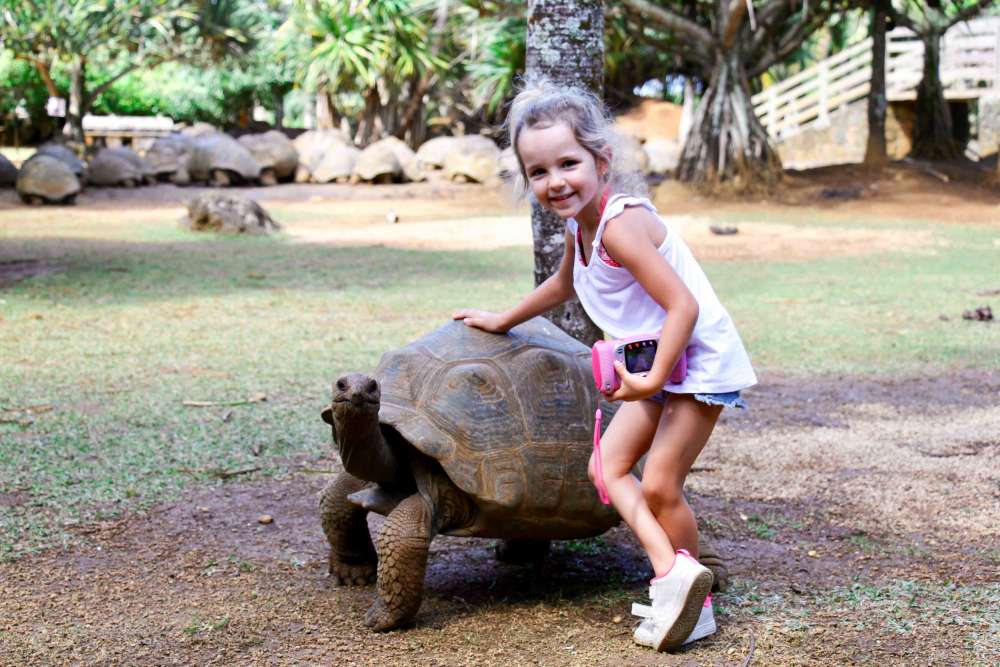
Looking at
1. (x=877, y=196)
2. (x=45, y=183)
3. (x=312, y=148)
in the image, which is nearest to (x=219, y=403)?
(x=45, y=183)

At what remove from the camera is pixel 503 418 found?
3.09 meters

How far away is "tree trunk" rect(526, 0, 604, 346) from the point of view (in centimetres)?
485

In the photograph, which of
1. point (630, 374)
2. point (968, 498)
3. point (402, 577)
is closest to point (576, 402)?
point (630, 374)

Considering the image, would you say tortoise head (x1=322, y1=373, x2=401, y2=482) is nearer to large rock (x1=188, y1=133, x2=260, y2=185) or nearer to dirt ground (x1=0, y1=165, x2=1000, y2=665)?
dirt ground (x1=0, y1=165, x2=1000, y2=665)

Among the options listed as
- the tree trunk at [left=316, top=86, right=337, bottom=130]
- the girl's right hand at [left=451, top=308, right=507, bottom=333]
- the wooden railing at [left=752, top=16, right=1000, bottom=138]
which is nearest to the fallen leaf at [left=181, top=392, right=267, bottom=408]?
the girl's right hand at [left=451, top=308, right=507, bottom=333]

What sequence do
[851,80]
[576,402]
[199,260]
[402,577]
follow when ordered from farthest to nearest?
[851,80] → [199,260] → [576,402] → [402,577]

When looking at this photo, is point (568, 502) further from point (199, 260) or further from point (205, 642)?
point (199, 260)

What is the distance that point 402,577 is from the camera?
2932 mm

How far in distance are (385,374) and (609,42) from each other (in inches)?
939

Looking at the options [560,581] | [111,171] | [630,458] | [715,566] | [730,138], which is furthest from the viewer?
[111,171]

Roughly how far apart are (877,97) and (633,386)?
63.1 feet

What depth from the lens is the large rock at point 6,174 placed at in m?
20.1

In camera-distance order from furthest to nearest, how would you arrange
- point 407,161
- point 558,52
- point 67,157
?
point 407,161
point 67,157
point 558,52

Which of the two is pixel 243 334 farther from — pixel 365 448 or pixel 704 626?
pixel 704 626
